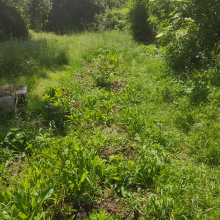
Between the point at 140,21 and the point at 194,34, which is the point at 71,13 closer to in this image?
the point at 140,21

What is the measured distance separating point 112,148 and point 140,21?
32.2 ft

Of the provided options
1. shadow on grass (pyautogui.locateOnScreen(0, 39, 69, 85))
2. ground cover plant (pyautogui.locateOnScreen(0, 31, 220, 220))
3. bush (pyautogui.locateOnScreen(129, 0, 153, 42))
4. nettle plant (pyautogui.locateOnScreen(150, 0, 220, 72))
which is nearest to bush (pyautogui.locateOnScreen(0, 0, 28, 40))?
shadow on grass (pyautogui.locateOnScreen(0, 39, 69, 85))

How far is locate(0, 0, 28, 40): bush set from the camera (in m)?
11.3

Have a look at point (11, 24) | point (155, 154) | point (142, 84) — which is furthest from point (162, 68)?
point (11, 24)

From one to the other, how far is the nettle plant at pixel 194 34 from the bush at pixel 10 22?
9549 millimetres

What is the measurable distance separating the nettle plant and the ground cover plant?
0.63 meters

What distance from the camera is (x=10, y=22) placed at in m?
11.7

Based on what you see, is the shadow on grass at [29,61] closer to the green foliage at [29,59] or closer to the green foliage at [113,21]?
the green foliage at [29,59]

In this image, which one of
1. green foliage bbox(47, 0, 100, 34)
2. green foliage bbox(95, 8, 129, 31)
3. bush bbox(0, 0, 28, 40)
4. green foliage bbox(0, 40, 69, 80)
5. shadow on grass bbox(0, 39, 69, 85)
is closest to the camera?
shadow on grass bbox(0, 39, 69, 85)

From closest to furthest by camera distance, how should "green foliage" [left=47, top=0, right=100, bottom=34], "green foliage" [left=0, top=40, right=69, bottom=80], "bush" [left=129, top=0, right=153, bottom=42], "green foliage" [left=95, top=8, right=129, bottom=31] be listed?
"green foliage" [left=0, top=40, right=69, bottom=80] < "bush" [left=129, top=0, right=153, bottom=42] < "green foliage" [left=95, top=8, right=129, bottom=31] < "green foliage" [left=47, top=0, right=100, bottom=34]

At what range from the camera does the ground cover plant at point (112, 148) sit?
6.04 ft

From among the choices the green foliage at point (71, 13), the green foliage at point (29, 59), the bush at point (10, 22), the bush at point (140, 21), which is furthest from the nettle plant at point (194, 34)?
the green foliage at point (71, 13)

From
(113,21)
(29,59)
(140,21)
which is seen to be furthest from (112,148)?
(113,21)

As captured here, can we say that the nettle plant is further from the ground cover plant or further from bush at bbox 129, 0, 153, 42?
bush at bbox 129, 0, 153, 42
